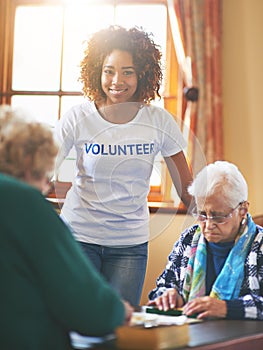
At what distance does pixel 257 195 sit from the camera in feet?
12.8

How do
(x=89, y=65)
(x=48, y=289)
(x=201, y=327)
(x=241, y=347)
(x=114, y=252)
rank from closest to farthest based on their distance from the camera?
(x=48, y=289), (x=241, y=347), (x=201, y=327), (x=114, y=252), (x=89, y=65)

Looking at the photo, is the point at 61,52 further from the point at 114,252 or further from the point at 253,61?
the point at 114,252

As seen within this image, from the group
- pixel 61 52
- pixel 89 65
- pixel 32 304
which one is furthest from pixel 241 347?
pixel 61 52

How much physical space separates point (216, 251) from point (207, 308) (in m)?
0.37

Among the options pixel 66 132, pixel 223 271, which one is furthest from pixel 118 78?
pixel 223 271

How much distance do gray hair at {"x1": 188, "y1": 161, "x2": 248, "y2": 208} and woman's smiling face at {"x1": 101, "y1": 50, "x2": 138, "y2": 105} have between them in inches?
16.7

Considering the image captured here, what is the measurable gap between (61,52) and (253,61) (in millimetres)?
1158

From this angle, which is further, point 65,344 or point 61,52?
point 61,52

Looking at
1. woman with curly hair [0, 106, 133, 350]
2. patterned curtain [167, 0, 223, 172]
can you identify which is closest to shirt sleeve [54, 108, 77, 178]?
woman with curly hair [0, 106, 133, 350]

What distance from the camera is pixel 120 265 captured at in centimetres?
247

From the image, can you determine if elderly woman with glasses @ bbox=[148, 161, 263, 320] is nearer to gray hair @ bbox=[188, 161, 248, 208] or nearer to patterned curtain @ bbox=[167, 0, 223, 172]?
gray hair @ bbox=[188, 161, 248, 208]

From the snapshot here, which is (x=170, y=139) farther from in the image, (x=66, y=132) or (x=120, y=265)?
(x=120, y=265)

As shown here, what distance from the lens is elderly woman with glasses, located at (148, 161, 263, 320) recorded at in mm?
2213

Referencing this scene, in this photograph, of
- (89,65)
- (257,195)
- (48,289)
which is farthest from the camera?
(257,195)
